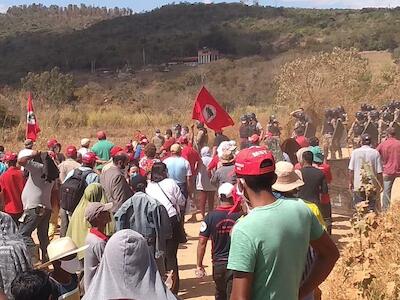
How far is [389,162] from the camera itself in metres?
10.3

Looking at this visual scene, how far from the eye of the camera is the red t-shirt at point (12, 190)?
26.8ft

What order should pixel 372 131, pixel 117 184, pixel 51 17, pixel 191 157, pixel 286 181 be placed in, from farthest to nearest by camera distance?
pixel 51 17 < pixel 372 131 < pixel 191 157 < pixel 117 184 < pixel 286 181

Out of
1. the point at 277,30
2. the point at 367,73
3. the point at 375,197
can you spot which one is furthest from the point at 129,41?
the point at 375,197

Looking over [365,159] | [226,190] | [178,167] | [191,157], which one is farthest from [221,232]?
[191,157]

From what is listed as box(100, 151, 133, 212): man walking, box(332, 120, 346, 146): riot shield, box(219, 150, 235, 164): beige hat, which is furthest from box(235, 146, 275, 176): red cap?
box(332, 120, 346, 146): riot shield

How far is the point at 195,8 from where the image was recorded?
10819 centimetres

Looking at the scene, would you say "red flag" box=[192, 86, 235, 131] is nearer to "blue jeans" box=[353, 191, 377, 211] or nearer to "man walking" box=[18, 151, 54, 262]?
"blue jeans" box=[353, 191, 377, 211]

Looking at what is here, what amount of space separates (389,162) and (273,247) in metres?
7.60

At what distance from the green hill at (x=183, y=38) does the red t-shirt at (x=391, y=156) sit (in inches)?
1820

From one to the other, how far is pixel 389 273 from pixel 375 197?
3.69m

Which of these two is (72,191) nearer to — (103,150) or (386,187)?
(103,150)

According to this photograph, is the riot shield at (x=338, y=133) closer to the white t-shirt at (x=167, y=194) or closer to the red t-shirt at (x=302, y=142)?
the red t-shirt at (x=302, y=142)

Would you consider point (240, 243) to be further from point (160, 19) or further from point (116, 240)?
point (160, 19)

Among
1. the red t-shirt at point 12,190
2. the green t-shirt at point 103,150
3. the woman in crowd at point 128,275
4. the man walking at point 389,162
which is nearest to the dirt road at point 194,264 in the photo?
the man walking at point 389,162
